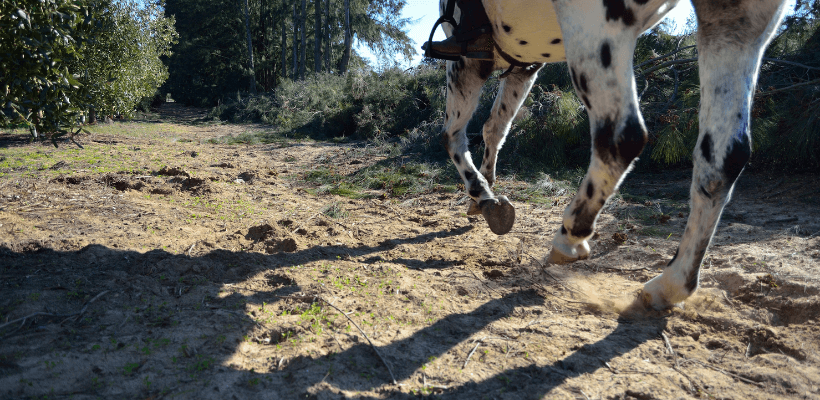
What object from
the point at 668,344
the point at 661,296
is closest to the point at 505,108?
the point at 661,296

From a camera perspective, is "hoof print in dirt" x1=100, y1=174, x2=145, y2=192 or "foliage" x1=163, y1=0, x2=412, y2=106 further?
"foliage" x1=163, y1=0, x2=412, y2=106

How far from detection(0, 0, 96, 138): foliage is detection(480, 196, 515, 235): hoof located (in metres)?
2.90

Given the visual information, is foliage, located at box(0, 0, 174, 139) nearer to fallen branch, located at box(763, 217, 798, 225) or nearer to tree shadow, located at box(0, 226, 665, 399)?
tree shadow, located at box(0, 226, 665, 399)

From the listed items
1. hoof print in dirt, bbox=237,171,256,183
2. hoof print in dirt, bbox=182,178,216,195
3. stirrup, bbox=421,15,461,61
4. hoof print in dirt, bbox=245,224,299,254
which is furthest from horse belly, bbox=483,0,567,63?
hoof print in dirt, bbox=237,171,256,183

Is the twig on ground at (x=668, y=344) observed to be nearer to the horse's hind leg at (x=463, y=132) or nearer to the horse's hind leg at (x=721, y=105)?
the horse's hind leg at (x=721, y=105)

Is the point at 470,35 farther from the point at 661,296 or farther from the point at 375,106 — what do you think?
the point at 375,106

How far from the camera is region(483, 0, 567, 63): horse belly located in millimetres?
2439

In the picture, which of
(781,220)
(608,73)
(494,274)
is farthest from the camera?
(781,220)

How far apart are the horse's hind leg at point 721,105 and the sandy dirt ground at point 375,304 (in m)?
0.46

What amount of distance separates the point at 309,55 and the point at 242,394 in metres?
34.1

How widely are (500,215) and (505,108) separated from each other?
3.79 ft

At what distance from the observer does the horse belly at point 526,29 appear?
244cm

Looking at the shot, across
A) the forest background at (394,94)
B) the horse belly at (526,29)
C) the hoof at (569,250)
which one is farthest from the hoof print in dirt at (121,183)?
the hoof at (569,250)

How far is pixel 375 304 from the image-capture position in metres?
2.21
